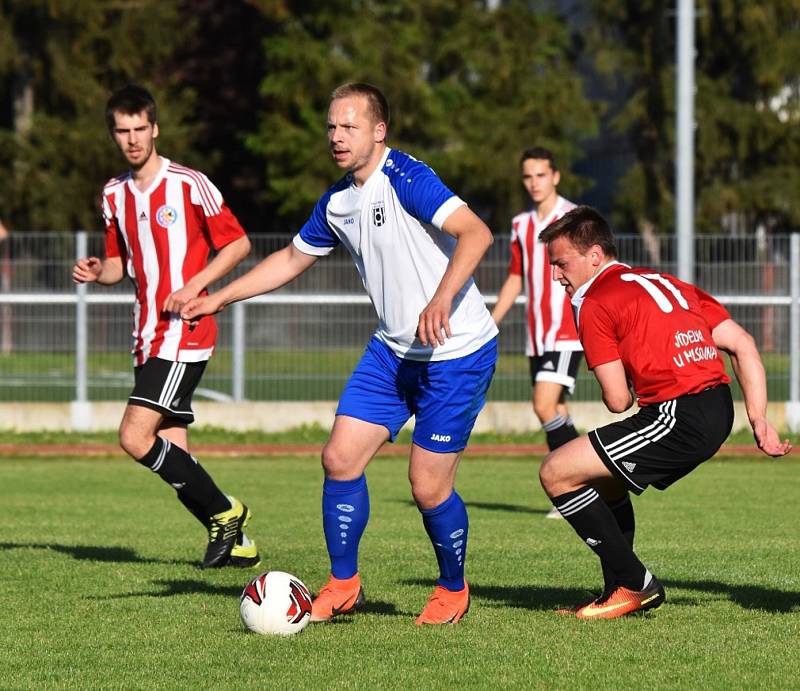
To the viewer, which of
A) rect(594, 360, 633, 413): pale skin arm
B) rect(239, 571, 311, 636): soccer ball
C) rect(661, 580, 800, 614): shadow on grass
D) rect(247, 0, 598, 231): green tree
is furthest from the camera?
rect(247, 0, 598, 231): green tree

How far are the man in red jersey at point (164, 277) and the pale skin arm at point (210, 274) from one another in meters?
0.01

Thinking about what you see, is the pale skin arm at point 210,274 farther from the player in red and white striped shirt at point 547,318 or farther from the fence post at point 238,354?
the fence post at point 238,354

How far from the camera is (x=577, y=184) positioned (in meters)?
38.6

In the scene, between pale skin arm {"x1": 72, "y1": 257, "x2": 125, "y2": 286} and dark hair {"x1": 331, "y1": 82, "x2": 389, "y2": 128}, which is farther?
pale skin arm {"x1": 72, "y1": 257, "x2": 125, "y2": 286}

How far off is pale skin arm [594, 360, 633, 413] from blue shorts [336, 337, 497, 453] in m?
0.56

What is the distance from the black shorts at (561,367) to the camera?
10781mm

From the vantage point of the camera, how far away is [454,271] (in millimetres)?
6215

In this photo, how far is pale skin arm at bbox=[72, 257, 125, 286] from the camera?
8336mm

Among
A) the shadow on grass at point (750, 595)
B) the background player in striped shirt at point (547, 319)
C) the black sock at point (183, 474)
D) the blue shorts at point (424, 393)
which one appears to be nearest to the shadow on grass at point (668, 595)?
the shadow on grass at point (750, 595)

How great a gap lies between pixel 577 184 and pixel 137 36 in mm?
10989

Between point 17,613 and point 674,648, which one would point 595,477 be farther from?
point 17,613

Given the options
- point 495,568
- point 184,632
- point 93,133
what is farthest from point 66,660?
point 93,133

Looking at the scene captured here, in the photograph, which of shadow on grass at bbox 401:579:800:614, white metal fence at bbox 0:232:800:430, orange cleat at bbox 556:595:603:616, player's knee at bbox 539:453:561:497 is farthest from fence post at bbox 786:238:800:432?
player's knee at bbox 539:453:561:497

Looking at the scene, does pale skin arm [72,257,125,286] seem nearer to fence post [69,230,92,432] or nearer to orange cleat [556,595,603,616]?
orange cleat [556,595,603,616]
